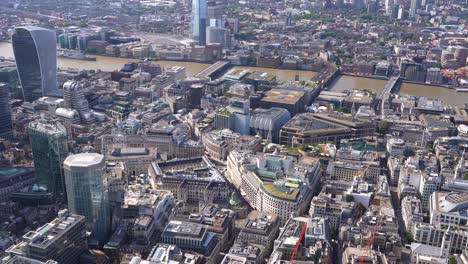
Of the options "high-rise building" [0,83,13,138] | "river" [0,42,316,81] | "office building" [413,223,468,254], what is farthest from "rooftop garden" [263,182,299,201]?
"river" [0,42,316,81]

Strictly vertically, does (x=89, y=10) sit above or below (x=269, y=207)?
above

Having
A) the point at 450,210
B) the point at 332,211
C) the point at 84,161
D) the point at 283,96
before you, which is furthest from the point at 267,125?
the point at 84,161

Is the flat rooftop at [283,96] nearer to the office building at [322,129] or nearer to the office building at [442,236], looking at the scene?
the office building at [322,129]

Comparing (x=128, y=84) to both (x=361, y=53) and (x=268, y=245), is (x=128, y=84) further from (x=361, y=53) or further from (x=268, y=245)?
(x=361, y=53)

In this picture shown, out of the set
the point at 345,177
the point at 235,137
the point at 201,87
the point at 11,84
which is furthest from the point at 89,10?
the point at 345,177

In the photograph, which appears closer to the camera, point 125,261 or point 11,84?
point 125,261

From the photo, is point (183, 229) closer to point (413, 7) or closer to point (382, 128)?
point (382, 128)
